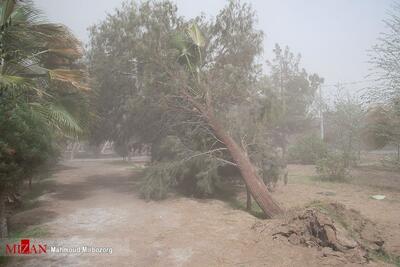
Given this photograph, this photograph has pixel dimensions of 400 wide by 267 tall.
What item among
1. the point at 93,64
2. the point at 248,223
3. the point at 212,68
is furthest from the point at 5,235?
the point at 93,64

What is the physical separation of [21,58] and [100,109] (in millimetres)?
7654

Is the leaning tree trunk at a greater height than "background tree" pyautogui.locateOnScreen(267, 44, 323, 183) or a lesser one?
lesser

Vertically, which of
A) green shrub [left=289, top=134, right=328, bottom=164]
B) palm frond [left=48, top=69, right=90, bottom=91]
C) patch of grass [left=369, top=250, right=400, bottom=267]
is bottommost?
patch of grass [left=369, top=250, right=400, bottom=267]

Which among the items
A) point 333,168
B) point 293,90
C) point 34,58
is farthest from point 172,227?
point 293,90

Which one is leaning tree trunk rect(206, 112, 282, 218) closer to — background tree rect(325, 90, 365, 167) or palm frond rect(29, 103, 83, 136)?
palm frond rect(29, 103, 83, 136)

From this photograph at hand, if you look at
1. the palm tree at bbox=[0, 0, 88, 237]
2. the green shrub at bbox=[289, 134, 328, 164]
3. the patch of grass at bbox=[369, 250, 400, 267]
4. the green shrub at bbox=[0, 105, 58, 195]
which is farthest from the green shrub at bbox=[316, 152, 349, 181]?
the green shrub at bbox=[0, 105, 58, 195]

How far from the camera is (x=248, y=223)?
7.91 meters

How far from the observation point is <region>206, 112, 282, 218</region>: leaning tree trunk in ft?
28.9

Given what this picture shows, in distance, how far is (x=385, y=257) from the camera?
19.4ft

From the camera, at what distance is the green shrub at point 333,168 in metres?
14.7

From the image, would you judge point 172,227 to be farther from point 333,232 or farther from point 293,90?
point 293,90

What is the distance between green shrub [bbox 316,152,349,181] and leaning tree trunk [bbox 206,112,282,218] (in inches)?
260

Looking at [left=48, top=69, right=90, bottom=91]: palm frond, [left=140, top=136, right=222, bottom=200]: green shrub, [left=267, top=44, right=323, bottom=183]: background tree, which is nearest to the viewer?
[left=48, top=69, right=90, bottom=91]: palm frond

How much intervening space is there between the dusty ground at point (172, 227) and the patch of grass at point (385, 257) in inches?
12.6
